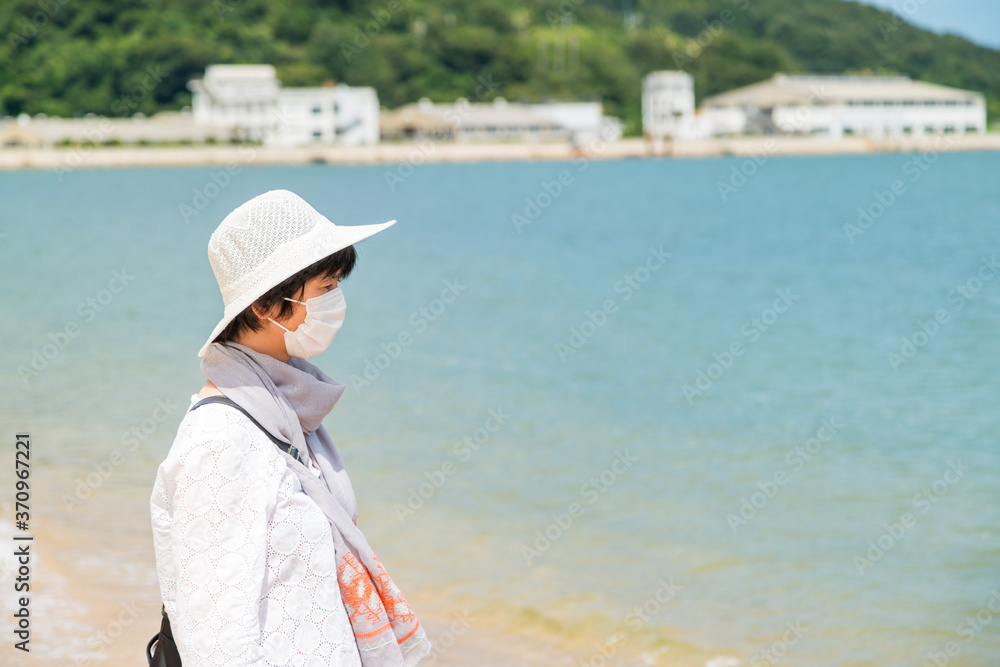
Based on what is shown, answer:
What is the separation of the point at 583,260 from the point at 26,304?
504 inches

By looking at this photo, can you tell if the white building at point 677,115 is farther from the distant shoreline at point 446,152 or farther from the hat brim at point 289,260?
the hat brim at point 289,260

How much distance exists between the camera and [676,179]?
67.4 m

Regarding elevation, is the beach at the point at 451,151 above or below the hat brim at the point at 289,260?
below

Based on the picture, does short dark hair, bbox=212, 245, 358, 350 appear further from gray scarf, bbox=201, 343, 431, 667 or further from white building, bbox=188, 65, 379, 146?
white building, bbox=188, 65, 379, 146

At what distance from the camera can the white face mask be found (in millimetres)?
2057

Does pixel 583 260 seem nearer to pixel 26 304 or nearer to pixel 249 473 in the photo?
pixel 26 304

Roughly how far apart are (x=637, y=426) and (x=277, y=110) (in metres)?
83.9

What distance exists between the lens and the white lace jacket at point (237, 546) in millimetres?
1855

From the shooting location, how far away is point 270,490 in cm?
190

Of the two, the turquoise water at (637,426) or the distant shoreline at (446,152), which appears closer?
the turquoise water at (637,426)

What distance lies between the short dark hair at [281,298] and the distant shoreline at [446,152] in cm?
7883

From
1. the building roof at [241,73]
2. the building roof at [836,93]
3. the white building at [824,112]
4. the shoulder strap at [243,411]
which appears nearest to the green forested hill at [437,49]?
the white building at [824,112]

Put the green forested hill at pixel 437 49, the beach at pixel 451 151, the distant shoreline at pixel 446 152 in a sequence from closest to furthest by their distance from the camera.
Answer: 1. the distant shoreline at pixel 446 152
2. the beach at pixel 451 151
3. the green forested hill at pixel 437 49

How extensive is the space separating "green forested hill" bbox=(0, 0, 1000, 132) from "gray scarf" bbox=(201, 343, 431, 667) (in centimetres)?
8629
